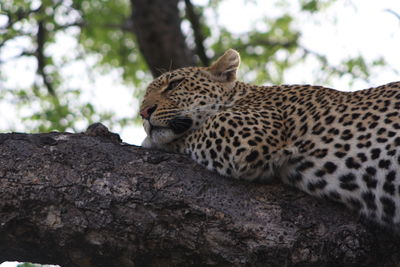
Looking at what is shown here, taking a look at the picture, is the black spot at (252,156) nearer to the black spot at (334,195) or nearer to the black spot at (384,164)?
the black spot at (334,195)

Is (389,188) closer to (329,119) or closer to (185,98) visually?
(329,119)

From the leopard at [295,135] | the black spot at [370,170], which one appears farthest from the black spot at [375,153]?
the black spot at [370,170]

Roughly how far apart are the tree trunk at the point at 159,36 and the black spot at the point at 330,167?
5340 millimetres

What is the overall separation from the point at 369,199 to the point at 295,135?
1.08 metres

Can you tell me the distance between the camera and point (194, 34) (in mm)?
12461

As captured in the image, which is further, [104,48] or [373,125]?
[104,48]

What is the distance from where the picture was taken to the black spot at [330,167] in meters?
5.70

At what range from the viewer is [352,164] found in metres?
A: 5.67

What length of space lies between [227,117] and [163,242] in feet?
5.78

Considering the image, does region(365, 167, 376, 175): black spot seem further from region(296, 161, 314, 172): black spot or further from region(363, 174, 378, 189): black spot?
region(296, 161, 314, 172): black spot

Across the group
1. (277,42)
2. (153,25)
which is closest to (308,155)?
(153,25)

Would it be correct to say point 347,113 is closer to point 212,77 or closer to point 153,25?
point 212,77

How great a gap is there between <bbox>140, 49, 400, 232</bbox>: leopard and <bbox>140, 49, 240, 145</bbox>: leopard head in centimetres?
1

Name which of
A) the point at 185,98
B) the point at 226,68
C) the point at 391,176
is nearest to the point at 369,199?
the point at 391,176
